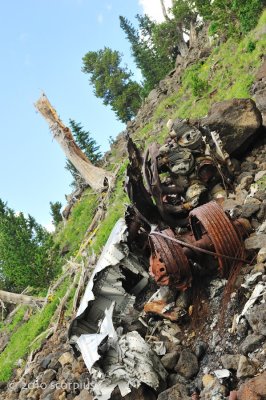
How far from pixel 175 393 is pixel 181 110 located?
1694 centimetres

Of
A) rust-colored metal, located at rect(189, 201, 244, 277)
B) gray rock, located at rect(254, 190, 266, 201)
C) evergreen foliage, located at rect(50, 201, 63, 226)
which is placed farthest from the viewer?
evergreen foliage, located at rect(50, 201, 63, 226)

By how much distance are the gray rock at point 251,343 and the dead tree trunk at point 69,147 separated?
65.8ft

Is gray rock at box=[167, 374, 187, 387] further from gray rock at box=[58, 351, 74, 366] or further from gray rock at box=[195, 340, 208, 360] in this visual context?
gray rock at box=[58, 351, 74, 366]

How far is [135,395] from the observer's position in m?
5.32

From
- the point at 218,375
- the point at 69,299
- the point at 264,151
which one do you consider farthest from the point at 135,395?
the point at 69,299

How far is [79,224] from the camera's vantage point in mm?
24406

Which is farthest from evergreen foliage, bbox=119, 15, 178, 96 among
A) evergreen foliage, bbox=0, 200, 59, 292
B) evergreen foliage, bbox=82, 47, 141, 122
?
evergreen foliage, bbox=0, 200, 59, 292

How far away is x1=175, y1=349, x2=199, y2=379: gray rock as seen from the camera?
5.26 metres

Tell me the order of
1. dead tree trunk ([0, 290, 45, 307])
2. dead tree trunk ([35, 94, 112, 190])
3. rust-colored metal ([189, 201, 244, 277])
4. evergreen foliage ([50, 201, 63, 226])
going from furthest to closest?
evergreen foliage ([50, 201, 63, 226])
dead tree trunk ([35, 94, 112, 190])
dead tree trunk ([0, 290, 45, 307])
rust-colored metal ([189, 201, 244, 277])

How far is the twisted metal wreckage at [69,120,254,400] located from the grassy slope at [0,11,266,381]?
534 centimetres

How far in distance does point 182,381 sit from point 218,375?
2.44ft

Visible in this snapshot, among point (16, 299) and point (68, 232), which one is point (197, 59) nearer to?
point (68, 232)

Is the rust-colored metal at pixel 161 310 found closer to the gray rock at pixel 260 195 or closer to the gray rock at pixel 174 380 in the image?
the gray rock at pixel 174 380

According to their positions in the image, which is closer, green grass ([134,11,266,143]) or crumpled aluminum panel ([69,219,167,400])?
crumpled aluminum panel ([69,219,167,400])
